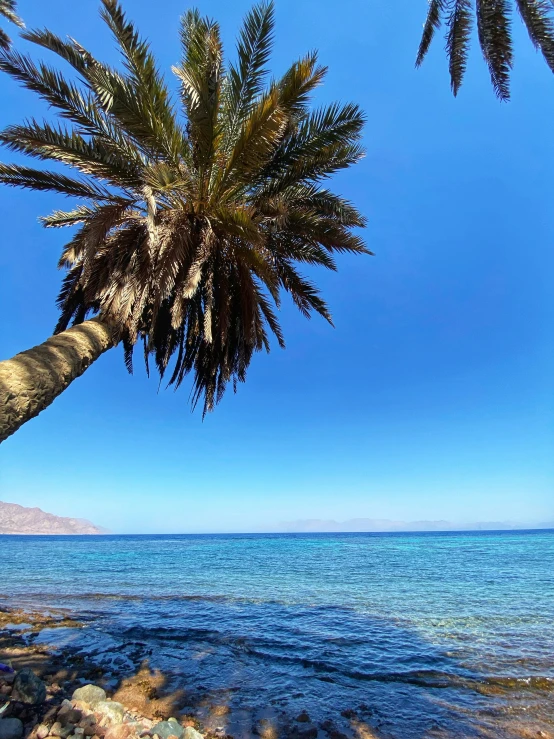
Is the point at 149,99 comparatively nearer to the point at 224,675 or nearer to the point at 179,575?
the point at 224,675

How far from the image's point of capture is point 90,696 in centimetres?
596

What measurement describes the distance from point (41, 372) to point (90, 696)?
535 cm

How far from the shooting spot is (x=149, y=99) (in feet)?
20.1

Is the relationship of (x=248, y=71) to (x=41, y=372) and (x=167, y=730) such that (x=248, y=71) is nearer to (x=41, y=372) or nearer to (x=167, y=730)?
(x=41, y=372)

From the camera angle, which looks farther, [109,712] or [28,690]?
[28,690]

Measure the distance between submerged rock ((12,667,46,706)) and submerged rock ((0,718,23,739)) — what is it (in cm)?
93

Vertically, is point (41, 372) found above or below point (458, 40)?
below

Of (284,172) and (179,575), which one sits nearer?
(284,172)

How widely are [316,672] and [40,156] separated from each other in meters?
11.9

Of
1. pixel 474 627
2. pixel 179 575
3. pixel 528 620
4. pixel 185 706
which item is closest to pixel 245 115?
pixel 185 706

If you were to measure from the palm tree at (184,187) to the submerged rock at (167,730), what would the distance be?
15.6 ft

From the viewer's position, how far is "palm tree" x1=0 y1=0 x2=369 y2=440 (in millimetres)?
5898

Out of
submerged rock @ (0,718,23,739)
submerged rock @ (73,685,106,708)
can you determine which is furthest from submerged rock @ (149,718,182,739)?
submerged rock @ (0,718,23,739)

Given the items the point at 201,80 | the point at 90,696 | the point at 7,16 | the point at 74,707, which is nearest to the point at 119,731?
the point at 74,707
